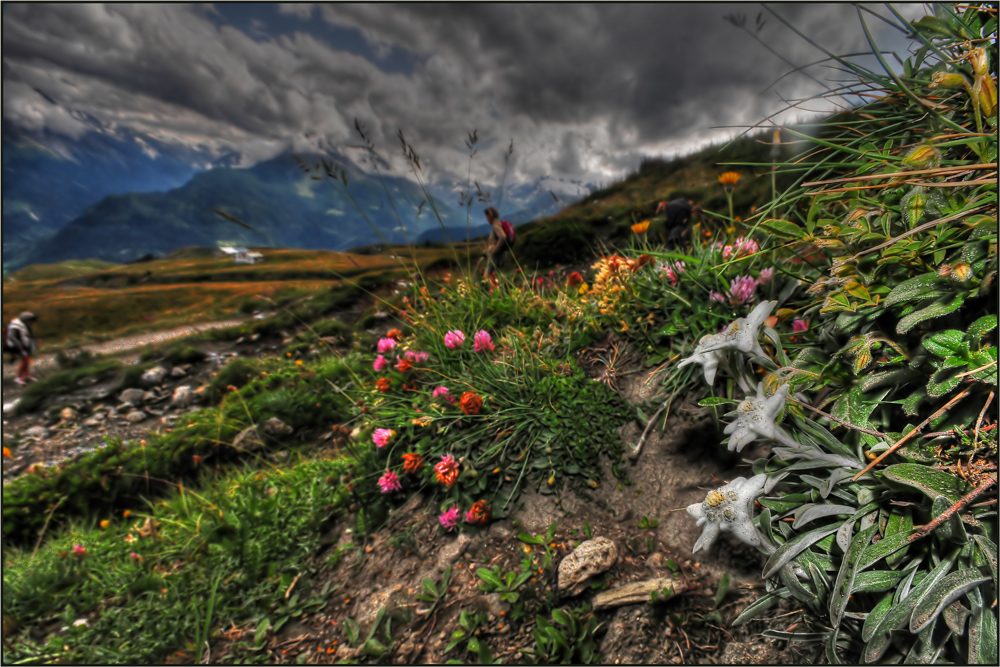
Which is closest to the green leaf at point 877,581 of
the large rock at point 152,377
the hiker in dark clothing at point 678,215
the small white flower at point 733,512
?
the small white flower at point 733,512

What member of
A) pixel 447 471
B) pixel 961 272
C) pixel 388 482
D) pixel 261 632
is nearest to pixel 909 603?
pixel 961 272

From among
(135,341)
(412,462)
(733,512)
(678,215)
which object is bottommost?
(412,462)

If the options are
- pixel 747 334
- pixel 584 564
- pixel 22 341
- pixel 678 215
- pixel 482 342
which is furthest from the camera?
pixel 22 341

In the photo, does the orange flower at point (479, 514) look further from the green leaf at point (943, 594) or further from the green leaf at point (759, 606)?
the green leaf at point (943, 594)

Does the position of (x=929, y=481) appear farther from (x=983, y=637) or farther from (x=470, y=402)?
(x=470, y=402)

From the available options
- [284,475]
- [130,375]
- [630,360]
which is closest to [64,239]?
[130,375]

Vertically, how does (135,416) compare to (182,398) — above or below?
below

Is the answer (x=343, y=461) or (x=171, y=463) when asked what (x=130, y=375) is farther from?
(x=343, y=461)
